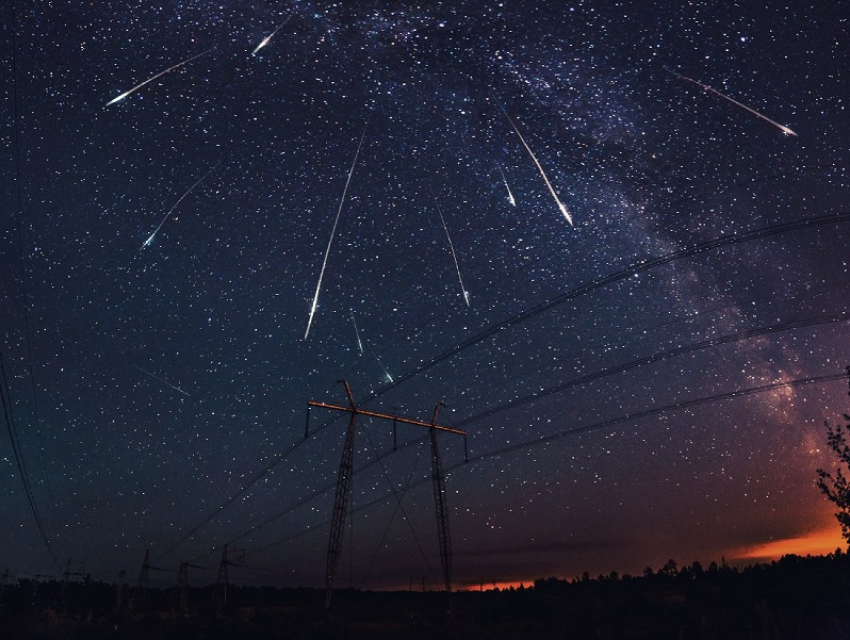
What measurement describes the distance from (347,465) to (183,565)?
65.4 m

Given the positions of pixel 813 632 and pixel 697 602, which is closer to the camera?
pixel 813 632

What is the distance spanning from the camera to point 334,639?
45.5 m

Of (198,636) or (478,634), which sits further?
(198,636)

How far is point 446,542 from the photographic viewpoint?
147ft

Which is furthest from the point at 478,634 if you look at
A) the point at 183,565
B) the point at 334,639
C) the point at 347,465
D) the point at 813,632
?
the point at 183,565

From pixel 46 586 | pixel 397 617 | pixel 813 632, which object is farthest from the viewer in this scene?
pixel 46 586

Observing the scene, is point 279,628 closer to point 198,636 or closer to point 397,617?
point 198,636

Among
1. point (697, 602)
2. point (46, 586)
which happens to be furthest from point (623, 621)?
point (46, 586)

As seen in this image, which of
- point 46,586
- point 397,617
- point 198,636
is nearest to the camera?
point 198,636

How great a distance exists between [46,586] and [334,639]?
166243 millimetres

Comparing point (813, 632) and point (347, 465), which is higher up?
point (347, 465)

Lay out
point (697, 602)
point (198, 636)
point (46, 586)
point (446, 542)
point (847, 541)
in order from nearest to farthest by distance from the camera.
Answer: point (847, 541) → point (446, 542) → point (198, 636) → point (697, 602) → point (46, 586)

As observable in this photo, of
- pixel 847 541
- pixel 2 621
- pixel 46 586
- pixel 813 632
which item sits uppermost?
pixel 847 541

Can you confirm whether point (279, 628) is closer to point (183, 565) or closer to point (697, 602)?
point (697, 602)
